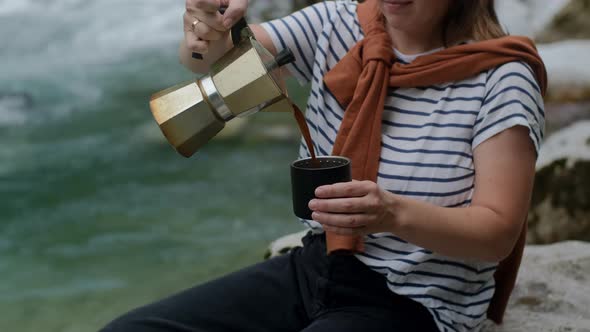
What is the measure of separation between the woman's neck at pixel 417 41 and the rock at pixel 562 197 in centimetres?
120

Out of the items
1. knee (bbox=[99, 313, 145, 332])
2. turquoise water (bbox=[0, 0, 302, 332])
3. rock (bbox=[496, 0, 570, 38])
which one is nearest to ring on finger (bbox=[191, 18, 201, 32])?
knee (bbox=[99, 313, 145, 332])

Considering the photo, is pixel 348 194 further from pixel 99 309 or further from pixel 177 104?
pixel 99 309

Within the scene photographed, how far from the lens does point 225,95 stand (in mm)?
1308

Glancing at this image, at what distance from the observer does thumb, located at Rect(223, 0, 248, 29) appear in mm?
1350

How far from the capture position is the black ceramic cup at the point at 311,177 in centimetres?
118

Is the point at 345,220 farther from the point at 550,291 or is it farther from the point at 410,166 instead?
the point at 550,291

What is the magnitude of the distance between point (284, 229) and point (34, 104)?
3.16m

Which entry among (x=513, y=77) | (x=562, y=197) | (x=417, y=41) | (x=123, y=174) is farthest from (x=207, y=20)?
(x=123, y=174)

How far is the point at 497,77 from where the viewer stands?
1390 millimetres

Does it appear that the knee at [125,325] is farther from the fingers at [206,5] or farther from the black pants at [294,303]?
the fingers at [206,5]

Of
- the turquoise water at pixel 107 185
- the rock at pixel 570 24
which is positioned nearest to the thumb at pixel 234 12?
the turquoise water at pixel 107 185

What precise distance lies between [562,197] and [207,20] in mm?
1620

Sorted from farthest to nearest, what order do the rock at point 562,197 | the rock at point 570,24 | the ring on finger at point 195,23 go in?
the rock at point 570,24
the rock at point 562,197
the ring on finger at point 195,23

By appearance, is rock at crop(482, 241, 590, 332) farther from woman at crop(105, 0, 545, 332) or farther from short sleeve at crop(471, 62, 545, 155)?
short sleeve at crop(471, 62, 545, 155)
